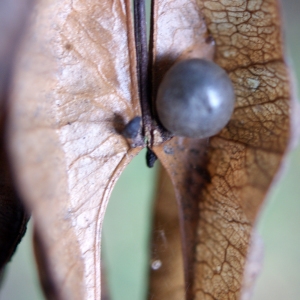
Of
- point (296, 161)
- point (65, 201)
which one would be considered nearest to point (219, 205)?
point (65, 201)

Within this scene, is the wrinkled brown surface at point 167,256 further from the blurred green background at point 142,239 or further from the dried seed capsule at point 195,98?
the blurred green background at point 142,239

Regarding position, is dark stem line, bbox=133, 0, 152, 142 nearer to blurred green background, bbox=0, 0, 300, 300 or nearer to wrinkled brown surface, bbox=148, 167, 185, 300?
wrinkled brown surface, bbox=148, 167, 185, 300

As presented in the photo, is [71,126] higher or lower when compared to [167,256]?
higher

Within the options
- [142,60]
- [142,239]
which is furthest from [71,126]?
[142,239]

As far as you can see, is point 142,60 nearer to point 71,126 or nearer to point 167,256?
point 71,126

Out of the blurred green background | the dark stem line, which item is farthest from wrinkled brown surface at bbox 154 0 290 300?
the blurred green background

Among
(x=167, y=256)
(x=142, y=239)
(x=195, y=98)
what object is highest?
(x=195, y=98)

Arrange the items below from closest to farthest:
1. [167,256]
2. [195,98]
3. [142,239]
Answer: [195,98]
[167,256]
[142,239]
